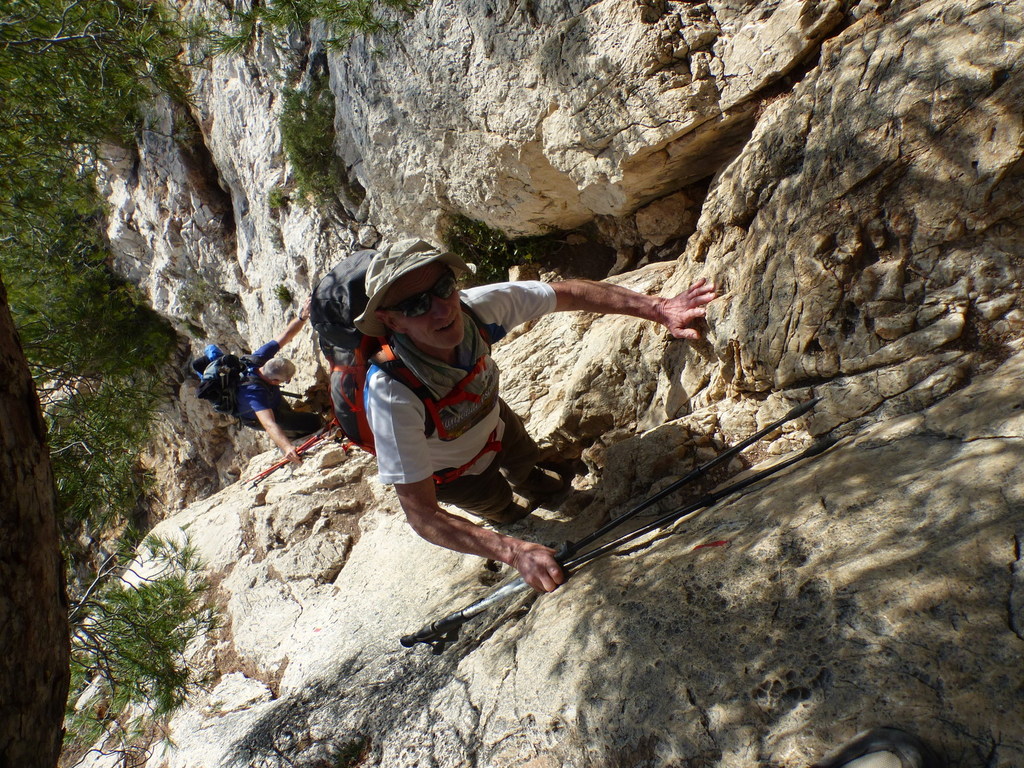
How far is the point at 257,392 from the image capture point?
7223mm

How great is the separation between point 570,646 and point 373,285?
1983 mm

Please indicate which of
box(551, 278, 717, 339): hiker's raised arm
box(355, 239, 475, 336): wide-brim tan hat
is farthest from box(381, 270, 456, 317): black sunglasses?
box(551, 278, 717, 339): hiker's raised arm

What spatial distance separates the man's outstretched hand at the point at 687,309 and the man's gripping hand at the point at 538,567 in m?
1.80

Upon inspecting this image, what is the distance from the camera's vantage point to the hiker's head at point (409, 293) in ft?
9.87

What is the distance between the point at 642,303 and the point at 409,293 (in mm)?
1616

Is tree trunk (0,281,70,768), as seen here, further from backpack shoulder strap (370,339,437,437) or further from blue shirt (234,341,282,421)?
blue shirt (234,341,282,421)

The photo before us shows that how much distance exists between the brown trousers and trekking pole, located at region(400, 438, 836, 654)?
3.40 ft

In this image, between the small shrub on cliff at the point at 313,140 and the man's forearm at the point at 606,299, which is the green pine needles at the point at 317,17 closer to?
the small shrub on cliff at the point at 313,140

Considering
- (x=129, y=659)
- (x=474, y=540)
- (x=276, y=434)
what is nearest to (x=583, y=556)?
(x=474, y=540)

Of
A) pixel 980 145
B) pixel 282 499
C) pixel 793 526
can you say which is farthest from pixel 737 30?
pixel 282 499

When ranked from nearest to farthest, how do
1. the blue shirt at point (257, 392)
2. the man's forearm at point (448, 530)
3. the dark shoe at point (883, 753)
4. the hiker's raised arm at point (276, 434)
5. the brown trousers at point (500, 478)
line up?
1. the dark shoe at point (883, 753)
2. the man's forearm at point (448, 530)
3. the brown trousers at point (500, 478)
4. the hiker's raised arm at point (276, 434)
5. the blue shirt at point (257, 392)

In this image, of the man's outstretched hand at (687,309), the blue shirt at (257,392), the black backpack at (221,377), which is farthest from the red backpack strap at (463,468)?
the black backpack at (221,377)

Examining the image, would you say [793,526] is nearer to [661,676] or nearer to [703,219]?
[661,676]

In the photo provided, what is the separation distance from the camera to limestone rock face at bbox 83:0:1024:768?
6.18 feet
